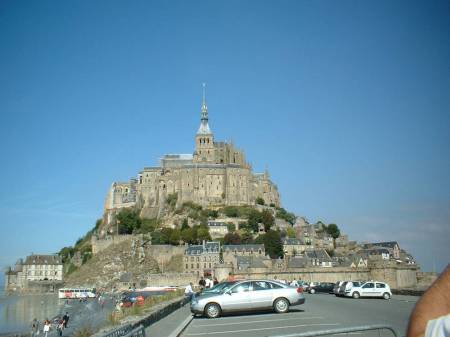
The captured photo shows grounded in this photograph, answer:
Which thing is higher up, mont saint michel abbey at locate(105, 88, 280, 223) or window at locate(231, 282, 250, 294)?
mont saint michel abbey at locate(105, 88, 280, 223)

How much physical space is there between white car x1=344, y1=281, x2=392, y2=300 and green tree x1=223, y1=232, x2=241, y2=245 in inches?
A: 2675

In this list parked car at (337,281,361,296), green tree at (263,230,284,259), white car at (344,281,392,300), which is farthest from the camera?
green tree at (263,230,284,259)

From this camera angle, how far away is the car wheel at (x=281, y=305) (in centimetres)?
1773

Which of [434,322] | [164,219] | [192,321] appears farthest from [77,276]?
[434,322]

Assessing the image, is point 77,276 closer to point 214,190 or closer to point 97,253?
point 97,253

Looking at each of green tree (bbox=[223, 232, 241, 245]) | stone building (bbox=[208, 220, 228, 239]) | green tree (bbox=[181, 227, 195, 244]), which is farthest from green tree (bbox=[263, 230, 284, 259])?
green tree (bbox=[181, 227, 195, 244])

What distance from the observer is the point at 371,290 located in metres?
27.5

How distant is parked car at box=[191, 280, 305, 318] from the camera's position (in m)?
17.6

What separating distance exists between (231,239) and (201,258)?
32.2ft

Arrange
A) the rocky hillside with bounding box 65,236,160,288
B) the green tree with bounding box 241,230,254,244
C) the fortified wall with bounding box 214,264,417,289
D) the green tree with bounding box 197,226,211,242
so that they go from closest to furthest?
the fortified wall with bounding box 214,264,417,289
the rocky hillside with bounding box 65,236,160,288
the green tree with bounding box 241,230,254,244
the green tree with bounding box 197,226,211,242

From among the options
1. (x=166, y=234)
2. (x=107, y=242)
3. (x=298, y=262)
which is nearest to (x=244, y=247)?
(x=298, y=262)

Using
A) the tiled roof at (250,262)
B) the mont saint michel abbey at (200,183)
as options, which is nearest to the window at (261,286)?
the tiled roof at (250,262)

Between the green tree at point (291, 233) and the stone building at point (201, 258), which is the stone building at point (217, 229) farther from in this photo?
the green tree at point (291, 233)

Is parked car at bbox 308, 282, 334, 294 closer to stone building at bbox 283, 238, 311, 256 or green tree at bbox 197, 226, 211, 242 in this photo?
stone building at bbox 283, 238, 311, 256
